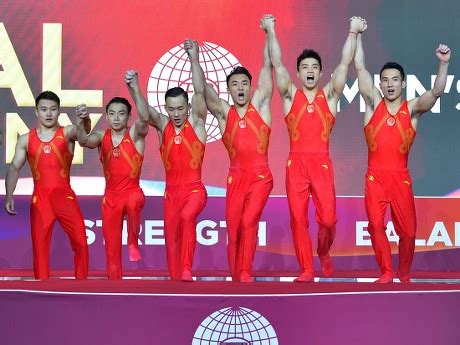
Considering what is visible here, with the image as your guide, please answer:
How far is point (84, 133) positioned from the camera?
6.70 metres

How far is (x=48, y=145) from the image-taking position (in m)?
6.84

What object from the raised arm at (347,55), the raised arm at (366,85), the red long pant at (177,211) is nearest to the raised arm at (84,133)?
the red long pant at (177,211)

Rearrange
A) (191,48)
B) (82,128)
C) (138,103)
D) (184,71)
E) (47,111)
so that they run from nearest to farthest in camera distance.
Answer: (191,48) < (138,103) < (82,128) < (47,111) < (184,71)

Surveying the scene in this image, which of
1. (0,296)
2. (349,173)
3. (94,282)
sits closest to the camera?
(0,296)

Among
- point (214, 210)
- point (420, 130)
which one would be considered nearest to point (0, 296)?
point (214, 210)

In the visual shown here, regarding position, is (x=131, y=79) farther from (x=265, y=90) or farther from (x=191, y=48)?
(x=265, y=90)

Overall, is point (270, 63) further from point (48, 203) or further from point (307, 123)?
point (48, 203)

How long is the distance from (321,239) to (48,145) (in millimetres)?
1944

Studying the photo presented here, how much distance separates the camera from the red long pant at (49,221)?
22.1 ft

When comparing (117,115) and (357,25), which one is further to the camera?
(117,115)

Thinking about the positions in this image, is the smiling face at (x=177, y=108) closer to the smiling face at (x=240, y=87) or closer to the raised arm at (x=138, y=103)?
the raised arm at (x=138, y=103)

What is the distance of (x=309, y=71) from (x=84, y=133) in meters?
1.54

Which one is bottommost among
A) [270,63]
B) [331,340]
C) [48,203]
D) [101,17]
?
[331,340]

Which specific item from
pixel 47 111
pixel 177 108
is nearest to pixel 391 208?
pixel 177 108
